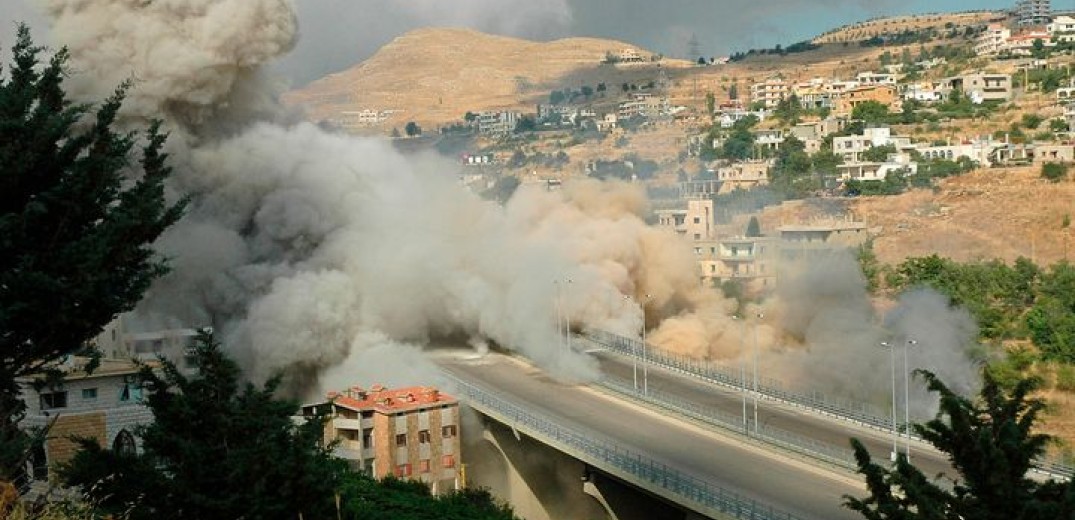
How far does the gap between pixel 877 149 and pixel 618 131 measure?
62586mm

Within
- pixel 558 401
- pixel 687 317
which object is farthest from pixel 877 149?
pixel 558 401

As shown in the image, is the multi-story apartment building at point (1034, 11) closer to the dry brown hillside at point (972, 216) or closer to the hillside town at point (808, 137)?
the hillside town at point (808, 137)

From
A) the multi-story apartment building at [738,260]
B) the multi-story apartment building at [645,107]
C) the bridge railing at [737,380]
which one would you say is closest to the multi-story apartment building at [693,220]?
the multi-story apartment building at [738,260]

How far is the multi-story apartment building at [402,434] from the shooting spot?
42.2 m

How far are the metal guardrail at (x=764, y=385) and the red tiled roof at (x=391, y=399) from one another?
835 cm

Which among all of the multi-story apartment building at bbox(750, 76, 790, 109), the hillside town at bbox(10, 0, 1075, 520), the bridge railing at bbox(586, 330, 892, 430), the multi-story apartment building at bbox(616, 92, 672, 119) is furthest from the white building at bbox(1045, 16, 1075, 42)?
the bridge railing at bbox(586, 330, 892, 430)

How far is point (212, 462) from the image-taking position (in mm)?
16547

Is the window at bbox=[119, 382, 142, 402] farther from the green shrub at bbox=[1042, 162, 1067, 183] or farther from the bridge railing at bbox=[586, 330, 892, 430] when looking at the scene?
the green shrub at bbox=[1042, 162, 1067, 183]

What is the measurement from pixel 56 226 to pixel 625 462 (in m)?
20.5

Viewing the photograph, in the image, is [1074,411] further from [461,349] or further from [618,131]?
[618,131]

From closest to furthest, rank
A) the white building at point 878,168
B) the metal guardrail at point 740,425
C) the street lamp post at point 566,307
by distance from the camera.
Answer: the metal guardrail at point 740,425
the street lamp post at point 566,307
the white building at point 878,168

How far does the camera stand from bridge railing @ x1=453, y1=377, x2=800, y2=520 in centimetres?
2920

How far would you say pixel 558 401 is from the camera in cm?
4472

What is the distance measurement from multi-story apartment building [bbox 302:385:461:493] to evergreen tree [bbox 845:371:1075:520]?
25.8 metres
